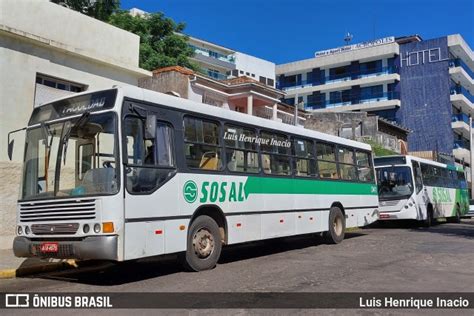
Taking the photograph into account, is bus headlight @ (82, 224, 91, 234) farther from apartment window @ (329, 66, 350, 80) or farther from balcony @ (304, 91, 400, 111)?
apartment window @ (329, 66, 350, 80)

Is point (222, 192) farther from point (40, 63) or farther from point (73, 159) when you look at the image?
point (40, 63)

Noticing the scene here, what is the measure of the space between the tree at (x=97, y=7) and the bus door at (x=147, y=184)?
19370 millimetres

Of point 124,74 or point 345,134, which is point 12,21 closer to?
point 124,74

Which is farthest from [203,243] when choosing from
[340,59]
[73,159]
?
[340,59]

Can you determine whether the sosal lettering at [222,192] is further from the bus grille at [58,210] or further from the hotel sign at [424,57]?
the hotel sign at [424,57]

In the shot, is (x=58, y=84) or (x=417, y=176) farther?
(x=417, y=176)

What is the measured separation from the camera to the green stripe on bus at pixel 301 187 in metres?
10.7

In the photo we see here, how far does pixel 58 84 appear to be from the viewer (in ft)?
46.7

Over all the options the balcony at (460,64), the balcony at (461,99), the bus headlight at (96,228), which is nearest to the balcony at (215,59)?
the balcony at (460,64)

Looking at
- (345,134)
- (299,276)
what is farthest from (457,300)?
(345,134)

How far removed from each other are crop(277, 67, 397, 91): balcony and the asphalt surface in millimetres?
47101

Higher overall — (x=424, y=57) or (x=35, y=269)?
(x=424, y=57)

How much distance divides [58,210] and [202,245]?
2.65m

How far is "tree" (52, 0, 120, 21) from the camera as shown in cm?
2583
